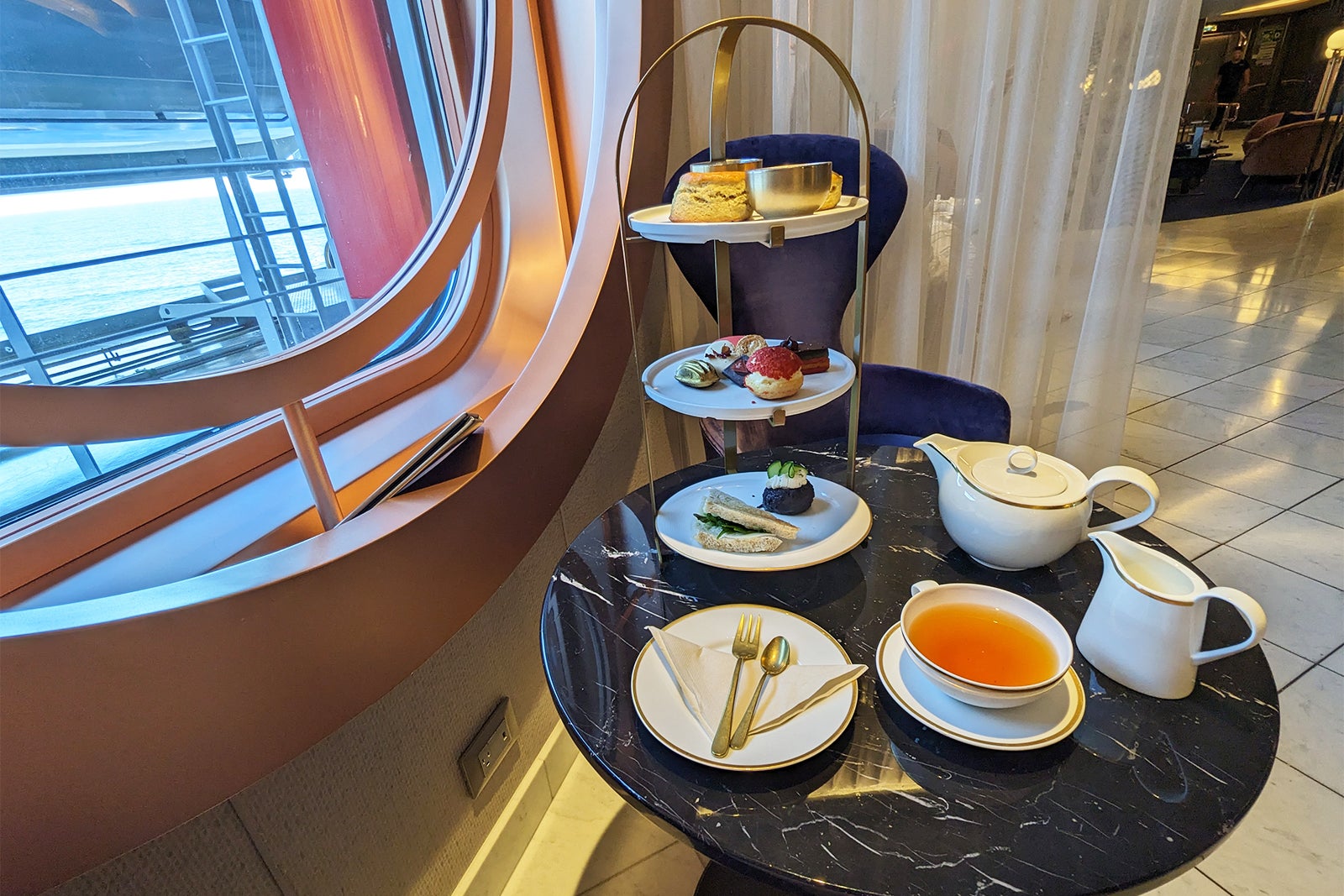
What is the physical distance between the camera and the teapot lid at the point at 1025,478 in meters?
0.78

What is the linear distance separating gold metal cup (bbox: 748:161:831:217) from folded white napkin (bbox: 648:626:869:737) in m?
0.51

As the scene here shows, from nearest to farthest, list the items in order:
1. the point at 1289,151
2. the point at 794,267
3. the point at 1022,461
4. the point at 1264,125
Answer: the point at 1022,461 → the point at 794,267 → the point at 1289,151 → the point at 1264,125

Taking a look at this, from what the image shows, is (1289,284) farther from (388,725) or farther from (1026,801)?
(388,725)

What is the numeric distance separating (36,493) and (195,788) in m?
0.44

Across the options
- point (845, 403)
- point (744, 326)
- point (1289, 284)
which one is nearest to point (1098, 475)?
point (845, 403)

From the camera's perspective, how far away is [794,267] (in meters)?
1.62

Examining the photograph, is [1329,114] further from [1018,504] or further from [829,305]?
[1018,504]

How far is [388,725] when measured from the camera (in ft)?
3.04

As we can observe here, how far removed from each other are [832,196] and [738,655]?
1.93 ft

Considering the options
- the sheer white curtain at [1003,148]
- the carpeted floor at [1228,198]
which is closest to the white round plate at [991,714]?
the sheer white curtain at [1003,148]

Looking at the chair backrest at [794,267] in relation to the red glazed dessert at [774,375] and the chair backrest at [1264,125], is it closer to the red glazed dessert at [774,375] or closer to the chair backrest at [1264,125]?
the red glazed dessert at [774,375]

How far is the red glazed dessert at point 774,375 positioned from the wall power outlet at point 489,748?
0.76 m

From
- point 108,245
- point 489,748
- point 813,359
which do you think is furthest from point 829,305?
point 108,245

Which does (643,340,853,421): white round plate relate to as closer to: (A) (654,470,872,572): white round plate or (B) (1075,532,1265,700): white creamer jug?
(A) (654,470,872,572): white round plate
